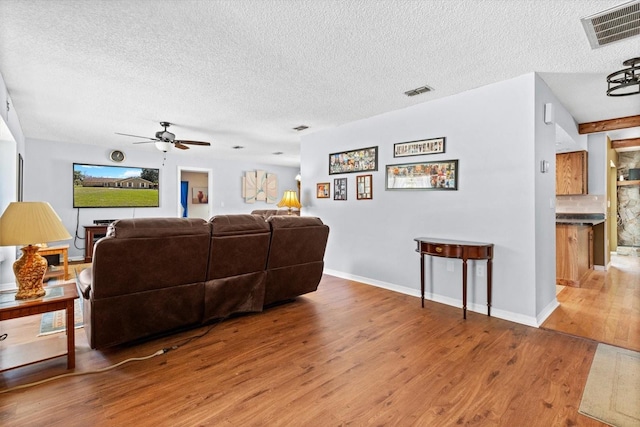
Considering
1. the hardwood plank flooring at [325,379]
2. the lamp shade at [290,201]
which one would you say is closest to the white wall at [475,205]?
the hardwood plank flooring at [325,379]

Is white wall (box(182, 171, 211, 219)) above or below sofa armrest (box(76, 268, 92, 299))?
above

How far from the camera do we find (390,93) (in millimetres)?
3496

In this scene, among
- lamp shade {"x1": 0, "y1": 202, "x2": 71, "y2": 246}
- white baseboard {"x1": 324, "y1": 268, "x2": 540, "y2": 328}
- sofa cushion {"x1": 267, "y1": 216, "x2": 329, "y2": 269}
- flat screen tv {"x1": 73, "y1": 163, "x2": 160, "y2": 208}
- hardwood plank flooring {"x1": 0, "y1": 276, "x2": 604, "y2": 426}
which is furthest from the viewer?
flat screen tv {"x1": 73, "y1": 163, "x2": 160, "y2": 208}

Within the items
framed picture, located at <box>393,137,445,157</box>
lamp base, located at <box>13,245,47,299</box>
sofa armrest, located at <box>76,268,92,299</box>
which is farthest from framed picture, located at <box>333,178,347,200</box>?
lamp base, located at <box>13,245,47,299</box>

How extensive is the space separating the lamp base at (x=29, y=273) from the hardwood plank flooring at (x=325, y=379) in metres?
0.53

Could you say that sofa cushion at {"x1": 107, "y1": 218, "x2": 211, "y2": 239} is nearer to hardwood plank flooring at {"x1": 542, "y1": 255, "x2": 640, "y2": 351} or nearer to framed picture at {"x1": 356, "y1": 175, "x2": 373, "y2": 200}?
framed picture at {"x1": 356, "y1": 175, "x2": 373, "y2": 200}

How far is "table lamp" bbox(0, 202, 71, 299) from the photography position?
74.7 inches

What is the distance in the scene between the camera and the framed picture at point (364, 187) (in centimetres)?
442

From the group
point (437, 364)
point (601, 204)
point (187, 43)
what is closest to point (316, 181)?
point (187, 43)

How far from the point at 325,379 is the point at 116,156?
23.1ft

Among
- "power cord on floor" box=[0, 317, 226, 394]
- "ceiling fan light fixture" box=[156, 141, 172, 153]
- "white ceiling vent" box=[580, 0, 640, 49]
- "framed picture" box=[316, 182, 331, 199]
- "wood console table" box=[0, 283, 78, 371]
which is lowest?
"power cord on floor" box=[0, 317, 226, 394]

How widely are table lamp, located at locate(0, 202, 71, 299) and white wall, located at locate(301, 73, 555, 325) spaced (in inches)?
135

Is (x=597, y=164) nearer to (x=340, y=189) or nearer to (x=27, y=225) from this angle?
(x=340, y=189)

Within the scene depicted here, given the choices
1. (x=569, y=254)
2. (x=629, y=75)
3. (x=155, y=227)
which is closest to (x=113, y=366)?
(x=155, y=227)
